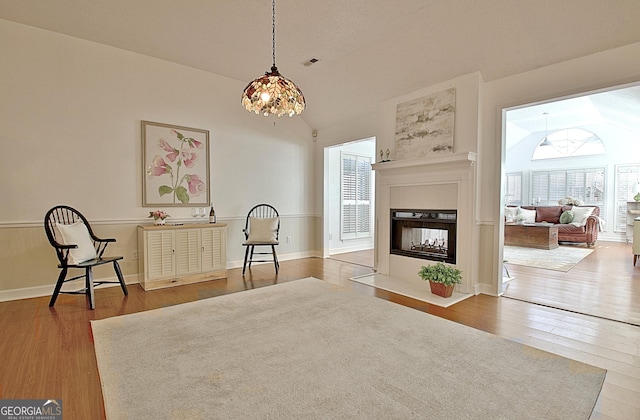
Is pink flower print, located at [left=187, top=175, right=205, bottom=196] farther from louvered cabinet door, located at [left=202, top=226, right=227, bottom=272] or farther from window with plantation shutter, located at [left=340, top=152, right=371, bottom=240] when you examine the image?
window with plantation shutter, located at [left=340, top=152, right=371, bottom=240]

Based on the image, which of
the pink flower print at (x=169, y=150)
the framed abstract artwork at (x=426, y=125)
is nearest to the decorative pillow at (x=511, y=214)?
the framed abstract artwork at (x=426, y=125)

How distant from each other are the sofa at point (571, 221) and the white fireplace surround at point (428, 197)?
5.28m

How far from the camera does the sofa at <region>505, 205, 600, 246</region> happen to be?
7258mm

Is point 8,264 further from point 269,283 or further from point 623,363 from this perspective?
point 623,363

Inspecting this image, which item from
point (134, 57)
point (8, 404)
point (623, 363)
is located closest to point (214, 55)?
point (134, 57)

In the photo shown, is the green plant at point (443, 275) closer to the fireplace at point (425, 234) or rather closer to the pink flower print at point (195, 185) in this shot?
the fireplace at point (425, 234)

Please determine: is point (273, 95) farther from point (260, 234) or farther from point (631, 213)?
point (631, 213)

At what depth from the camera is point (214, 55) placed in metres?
4.28

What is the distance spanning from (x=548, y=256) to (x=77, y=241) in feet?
25.5

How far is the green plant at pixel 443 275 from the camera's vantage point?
3441mm

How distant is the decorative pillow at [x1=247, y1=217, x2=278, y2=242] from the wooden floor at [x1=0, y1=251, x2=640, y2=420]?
82 centimetres

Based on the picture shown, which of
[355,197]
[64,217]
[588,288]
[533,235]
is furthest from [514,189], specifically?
[64,217]

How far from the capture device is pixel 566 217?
7688 mm

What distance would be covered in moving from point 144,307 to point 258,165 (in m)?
2.94
